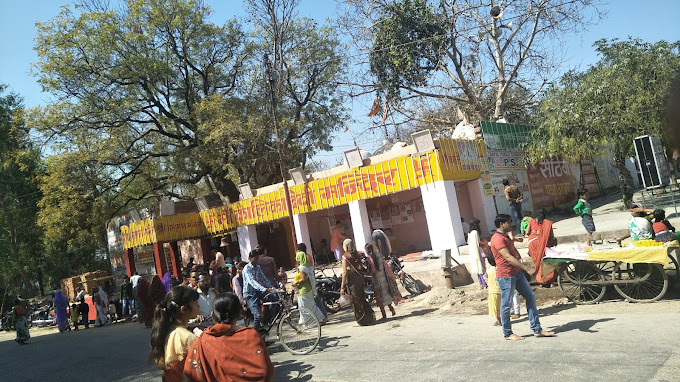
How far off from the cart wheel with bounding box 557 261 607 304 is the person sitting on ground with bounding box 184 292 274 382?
253 inches

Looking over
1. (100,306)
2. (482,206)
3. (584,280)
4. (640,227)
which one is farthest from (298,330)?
(100,306)

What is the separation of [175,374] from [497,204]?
54.1 feet

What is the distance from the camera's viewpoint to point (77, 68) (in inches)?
903

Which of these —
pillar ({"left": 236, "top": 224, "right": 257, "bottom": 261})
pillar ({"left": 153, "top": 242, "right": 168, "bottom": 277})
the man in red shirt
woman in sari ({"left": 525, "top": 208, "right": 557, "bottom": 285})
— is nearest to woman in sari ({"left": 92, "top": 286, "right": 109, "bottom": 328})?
pillar ({"left": 153, "top": 242, "right": 168, "bottom": 277})

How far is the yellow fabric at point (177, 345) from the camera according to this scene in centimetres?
383

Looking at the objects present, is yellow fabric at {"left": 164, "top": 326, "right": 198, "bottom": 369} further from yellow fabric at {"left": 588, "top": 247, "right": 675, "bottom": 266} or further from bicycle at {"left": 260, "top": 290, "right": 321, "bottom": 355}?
yellow fabric at {"left": 588, "top": 247, "right": 675, "bottom": 266}

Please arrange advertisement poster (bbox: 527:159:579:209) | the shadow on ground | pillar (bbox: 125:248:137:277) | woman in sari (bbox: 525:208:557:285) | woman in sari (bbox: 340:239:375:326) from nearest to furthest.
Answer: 1. the shadow on ground
2. woman in sari (bbox: 525:208:557:285)
3. woman in sari (bbox: 340:239:375:326)
4. advertisement poster (bbox: 527:159:579:209)
5. pillar (bbox: 125:248:137:277)

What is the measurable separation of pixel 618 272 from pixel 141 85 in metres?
21.8

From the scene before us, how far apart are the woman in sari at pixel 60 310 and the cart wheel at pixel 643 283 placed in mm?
17730

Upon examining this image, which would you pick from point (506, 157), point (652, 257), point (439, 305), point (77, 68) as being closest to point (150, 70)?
point (77, 68)

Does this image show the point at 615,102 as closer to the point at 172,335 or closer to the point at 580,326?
the point at 580,326

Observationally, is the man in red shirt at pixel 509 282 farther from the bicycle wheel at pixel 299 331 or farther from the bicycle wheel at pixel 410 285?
the bicycle wheel at pixel 410 285

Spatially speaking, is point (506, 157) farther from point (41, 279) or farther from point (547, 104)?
point (41, 279)

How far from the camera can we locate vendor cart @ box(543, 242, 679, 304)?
7535 millimetres
